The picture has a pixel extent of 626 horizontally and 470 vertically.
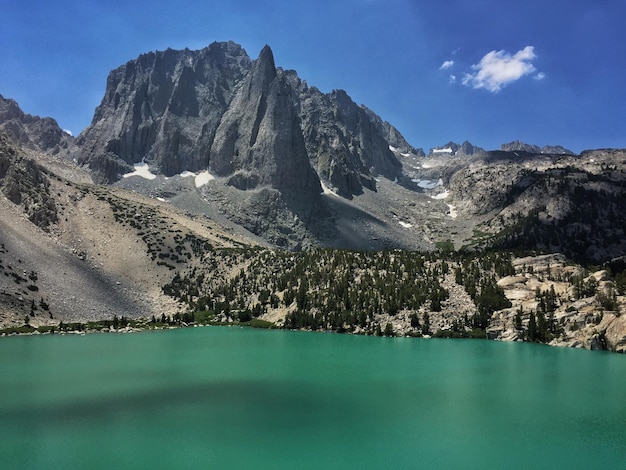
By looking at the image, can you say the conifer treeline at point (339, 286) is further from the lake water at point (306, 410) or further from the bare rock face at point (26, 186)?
the bare rock face at point (26, 186)

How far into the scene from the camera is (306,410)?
28.5m

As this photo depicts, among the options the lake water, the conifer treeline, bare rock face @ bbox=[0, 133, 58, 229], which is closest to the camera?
the lake water

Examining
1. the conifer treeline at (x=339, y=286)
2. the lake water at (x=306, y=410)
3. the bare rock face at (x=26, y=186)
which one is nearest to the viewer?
the lake water at (x=306, y=410)

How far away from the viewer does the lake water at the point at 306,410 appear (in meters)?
21.4

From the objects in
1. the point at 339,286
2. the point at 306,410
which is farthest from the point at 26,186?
the point at 306,410

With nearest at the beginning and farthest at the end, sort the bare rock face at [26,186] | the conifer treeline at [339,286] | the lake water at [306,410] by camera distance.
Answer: the lake water at [306,410] → the conifer treeline at [339,286] → the bare rock face at [26,186]

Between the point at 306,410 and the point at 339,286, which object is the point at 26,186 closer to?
the point at 339,286

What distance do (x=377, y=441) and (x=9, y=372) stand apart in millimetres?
30893

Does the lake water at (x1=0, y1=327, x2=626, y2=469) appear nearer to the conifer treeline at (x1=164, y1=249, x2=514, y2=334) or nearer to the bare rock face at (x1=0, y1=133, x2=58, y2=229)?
the conifer treeline at (x1=164, y1=249, x2=514, y2=334)

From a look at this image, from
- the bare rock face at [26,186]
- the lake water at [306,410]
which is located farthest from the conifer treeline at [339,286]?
the bare rock face at [26,186]

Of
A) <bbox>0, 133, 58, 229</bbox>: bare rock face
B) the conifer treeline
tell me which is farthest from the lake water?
<bbox>0, 133, 58, 229</bbox>: bare rock face

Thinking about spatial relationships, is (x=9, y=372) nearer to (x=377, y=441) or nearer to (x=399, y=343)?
(x=377, y=441)

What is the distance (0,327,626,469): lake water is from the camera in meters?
21.4

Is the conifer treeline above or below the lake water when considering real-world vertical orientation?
above
